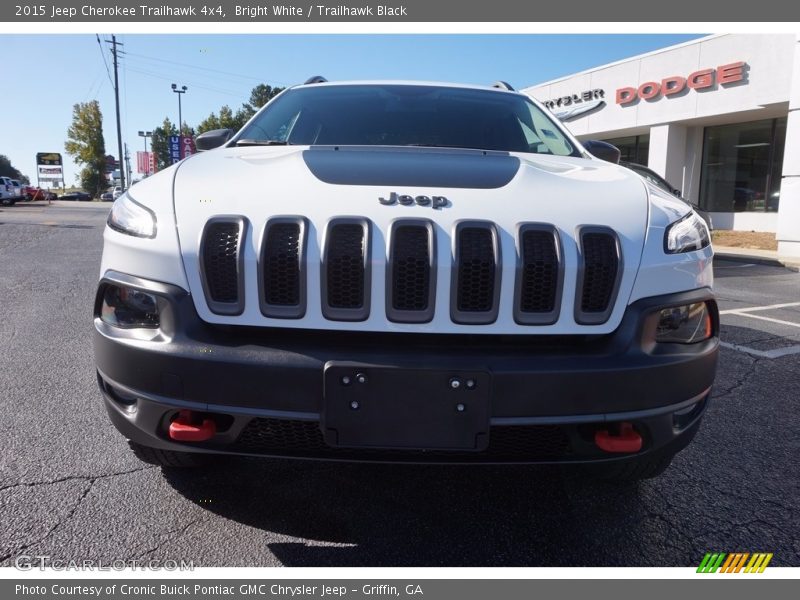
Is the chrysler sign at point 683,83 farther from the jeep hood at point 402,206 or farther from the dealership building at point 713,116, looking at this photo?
the jeep hood at point 402,206

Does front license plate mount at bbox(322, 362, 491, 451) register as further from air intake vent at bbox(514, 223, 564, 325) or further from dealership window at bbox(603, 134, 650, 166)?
dealership window at bbox(603, 134, 650, 166)

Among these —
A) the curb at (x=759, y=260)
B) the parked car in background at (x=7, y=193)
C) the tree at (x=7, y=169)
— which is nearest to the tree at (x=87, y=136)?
the parked car in background at (x=7, y=193)

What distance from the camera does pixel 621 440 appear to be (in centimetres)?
172

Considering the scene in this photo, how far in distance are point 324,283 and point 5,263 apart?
27.8ft

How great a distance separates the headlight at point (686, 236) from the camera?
181cm

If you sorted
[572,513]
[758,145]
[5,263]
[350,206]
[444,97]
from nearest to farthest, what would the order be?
[350,206], [572,513], [444,97], [5,263], [758,145]

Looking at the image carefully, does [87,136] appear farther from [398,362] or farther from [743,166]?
[398,362]

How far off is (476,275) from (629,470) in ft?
3.18

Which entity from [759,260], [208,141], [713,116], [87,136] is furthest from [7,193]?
[208,141]

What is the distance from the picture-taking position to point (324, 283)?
1.64 m

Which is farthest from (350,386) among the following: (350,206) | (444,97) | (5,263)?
(5,263)

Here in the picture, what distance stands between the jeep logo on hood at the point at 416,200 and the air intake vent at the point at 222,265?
43 cm

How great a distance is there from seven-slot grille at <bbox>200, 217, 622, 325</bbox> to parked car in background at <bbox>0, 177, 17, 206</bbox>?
39905 millimetres
